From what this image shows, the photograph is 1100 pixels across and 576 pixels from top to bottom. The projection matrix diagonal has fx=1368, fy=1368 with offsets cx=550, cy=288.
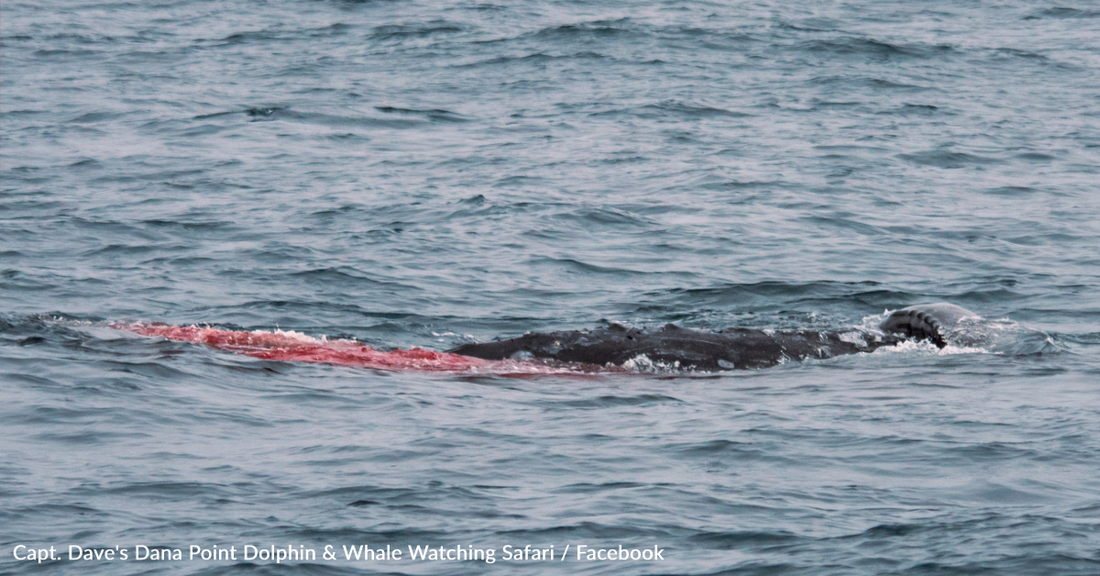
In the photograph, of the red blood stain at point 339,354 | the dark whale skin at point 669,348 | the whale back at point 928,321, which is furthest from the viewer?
the whale back at point 928,321

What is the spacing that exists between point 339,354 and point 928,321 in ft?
16.2

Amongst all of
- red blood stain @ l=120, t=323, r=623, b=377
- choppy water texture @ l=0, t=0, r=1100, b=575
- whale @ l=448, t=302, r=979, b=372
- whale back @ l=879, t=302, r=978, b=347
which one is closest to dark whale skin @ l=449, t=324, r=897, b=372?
whale @ l=448, t=302, r=979, b=372

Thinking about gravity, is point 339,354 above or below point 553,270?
above

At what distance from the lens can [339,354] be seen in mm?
10969

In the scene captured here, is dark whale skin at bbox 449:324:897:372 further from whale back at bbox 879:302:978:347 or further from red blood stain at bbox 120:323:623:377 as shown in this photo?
whale back at bbox 879:302:978:347

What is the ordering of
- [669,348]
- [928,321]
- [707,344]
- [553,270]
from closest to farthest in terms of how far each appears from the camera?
[669,348]
[707,344]
[928,321]
[553,270]

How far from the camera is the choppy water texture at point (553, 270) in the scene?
717cm

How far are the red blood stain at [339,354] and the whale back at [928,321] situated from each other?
2.67m

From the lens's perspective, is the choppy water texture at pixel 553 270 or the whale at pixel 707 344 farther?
the whale at pixel 707 344

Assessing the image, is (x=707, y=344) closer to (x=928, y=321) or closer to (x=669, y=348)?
(x=669, y=348)

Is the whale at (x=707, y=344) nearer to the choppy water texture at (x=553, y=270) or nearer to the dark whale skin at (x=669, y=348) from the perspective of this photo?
the dark whale skin at (x=669, y=348)

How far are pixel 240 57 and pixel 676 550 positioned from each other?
74.9 feet

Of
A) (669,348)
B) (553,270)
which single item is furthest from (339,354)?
(553,270)

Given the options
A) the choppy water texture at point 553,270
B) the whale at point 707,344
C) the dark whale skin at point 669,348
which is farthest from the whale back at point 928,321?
the dark whale skin at point 669,348
